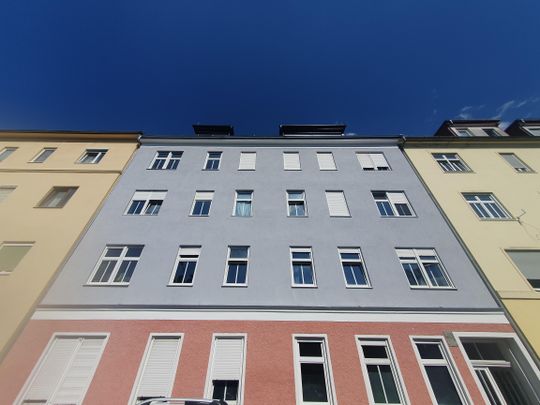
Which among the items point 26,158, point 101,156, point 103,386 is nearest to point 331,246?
point 103,386

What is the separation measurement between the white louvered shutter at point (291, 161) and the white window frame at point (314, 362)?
9.51 meters

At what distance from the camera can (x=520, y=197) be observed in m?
13.4

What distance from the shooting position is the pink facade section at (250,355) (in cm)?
784

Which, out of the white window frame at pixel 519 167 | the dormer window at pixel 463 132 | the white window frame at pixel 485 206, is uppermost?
the dormer window at pixel 463 132

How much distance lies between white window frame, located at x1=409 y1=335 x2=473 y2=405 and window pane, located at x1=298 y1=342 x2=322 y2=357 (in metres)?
3.09

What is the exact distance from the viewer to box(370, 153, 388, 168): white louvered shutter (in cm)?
1599

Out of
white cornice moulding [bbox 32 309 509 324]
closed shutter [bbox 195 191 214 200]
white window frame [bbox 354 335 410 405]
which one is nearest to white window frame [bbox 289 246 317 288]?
white cornice moulding [bbox 32 309 509 324]

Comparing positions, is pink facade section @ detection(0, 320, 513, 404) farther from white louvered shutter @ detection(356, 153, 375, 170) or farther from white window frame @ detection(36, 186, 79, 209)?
white louvered shutter @ detection(356, 153, 375, 170)

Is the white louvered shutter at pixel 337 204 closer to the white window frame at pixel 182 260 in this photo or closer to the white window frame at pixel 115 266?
the white window frame at pixel 182 260

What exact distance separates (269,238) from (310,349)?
4.68 m

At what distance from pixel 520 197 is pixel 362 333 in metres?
11.3

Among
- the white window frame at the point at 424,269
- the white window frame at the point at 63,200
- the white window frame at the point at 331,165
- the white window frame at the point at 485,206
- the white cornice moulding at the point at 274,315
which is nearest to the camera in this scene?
the white cornice moulding at the point at 274,315

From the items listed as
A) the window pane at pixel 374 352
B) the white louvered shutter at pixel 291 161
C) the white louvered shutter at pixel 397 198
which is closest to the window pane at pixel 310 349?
the window pane at pixel 374 352

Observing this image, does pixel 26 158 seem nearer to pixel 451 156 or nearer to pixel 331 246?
A: pixel 331 246
